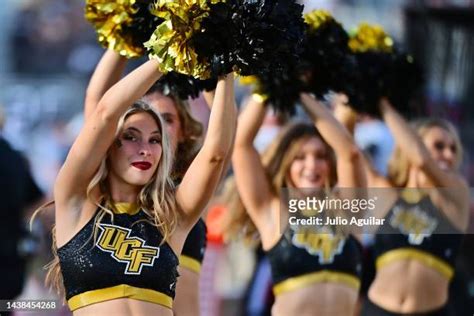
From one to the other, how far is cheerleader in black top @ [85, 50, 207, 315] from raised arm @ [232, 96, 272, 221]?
0.28m

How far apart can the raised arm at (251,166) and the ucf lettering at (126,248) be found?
126cm

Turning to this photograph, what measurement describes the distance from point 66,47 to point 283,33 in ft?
18.4

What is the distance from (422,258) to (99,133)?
7.55 feet

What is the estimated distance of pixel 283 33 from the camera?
3.44 meters

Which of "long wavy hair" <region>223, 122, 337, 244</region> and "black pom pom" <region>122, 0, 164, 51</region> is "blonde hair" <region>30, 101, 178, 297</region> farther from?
"long wavy hair" <region>223, 122, 337, 244</region>

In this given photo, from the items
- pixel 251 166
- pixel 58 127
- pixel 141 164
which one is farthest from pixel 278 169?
pixel 58 127

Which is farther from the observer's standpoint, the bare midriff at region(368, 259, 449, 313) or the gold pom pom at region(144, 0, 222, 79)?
the bare midriff at region(368, 259, 449, 313)

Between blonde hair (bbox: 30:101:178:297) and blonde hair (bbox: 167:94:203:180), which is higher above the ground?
blonde hair (bbox: 167:94:203:180)

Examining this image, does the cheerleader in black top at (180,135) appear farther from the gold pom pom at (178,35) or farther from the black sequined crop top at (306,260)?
the gold pom pom at (178,35)

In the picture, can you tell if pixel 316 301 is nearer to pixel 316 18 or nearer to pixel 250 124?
pixel 250 124

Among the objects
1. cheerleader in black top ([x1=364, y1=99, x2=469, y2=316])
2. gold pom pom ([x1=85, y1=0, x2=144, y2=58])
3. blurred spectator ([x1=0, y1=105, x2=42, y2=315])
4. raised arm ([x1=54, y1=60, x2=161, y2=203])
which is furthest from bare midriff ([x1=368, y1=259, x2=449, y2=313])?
raised arm ([x1=54, y1=60, x2=161, y2=203])

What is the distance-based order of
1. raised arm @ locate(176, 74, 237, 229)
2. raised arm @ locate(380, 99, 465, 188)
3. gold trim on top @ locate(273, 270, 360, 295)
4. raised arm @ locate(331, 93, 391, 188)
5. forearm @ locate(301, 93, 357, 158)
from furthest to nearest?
raised arm @ locate(380, 99, 465, 188) < raised arm @ locate(331, 93, 391, 188) < gold trim on top @ locate(273, 270, 360, 295) < forearm @ locate(301, 93, 357, 158) < raised arm @ locate(176, 74, 237, 229)

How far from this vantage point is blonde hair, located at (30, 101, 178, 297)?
352cm

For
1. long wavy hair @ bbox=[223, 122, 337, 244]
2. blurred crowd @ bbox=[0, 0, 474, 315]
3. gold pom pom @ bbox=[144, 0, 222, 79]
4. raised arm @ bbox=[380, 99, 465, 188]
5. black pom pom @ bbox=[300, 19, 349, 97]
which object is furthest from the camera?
blurred crowd @ bbox=[0, 0, 474, 315]
